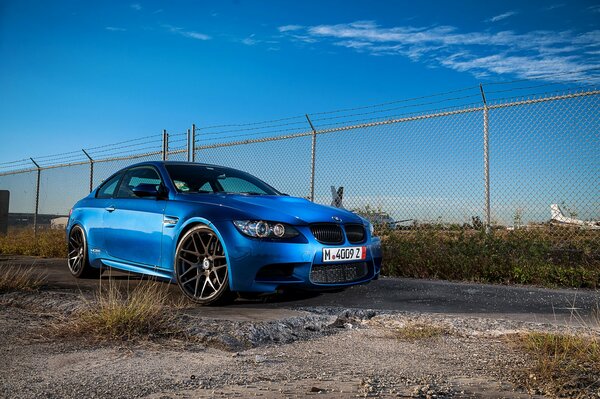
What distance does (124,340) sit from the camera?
3479mm

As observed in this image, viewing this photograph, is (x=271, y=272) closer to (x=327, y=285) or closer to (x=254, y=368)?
(x=327, y=285)

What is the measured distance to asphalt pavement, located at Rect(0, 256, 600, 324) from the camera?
181 inches

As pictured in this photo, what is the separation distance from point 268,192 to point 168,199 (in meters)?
1.21

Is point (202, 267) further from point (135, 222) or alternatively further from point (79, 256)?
point (79, 256)

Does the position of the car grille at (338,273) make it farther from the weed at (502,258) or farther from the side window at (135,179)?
the weed at (502,258)

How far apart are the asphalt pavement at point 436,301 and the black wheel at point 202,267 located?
0.20 metres

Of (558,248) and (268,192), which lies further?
(558,248)

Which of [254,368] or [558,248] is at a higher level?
[558,248]

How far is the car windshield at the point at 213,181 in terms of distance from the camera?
5.70 metres

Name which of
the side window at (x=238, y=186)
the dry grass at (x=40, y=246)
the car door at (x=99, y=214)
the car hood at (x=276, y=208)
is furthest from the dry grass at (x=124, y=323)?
the dry grass at (x=40, y=246)

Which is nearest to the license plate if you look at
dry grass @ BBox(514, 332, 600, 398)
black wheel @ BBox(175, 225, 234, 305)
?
black wheel @ BBox(175, 225, 234, 305)

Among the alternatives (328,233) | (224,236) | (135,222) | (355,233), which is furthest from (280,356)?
(135,222)

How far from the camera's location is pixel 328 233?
487 cm

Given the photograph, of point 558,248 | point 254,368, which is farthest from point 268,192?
point 558,248
